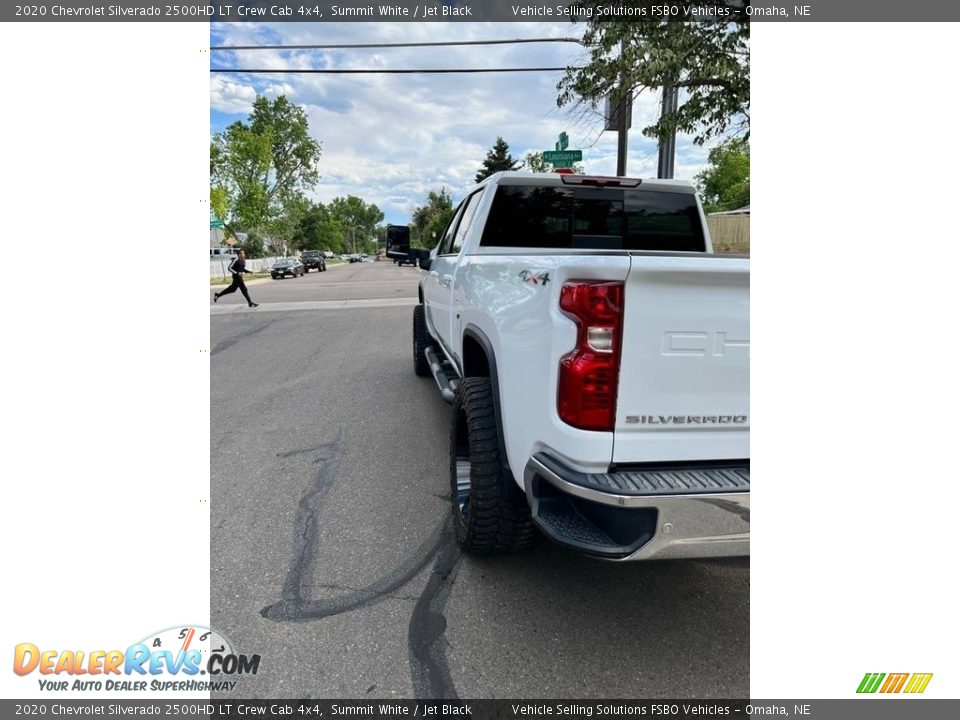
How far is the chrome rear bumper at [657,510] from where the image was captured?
1640 millimetres

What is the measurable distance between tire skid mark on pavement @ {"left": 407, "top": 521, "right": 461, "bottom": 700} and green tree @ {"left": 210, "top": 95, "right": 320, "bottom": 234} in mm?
46258

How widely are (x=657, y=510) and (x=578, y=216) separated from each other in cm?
263

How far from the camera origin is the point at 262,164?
154 feet

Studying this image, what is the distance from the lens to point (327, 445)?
4242 millimetres

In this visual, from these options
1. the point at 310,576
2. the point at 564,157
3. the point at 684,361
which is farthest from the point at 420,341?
the point at 564,157

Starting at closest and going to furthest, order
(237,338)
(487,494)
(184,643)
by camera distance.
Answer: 1. (184,643)
2. (487,494)
3. (237,338)

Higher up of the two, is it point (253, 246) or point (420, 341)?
point (253, 246)

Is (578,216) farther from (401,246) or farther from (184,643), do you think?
(184,643)

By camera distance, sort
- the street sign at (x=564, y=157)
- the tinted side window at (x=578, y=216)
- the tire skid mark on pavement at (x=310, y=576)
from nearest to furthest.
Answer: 1. the tire skid mark on pavement at (x=310, y=576)
2. the tinted side window at (x=578, y=216)
3. the street sign at (x=564, y=157)

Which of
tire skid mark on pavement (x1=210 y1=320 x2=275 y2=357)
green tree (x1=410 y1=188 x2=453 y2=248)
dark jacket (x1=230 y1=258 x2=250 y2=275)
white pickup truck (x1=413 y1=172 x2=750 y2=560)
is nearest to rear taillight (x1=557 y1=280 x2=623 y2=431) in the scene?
white pickup truck (x1=413 y1=172 x2=750 y2=560)

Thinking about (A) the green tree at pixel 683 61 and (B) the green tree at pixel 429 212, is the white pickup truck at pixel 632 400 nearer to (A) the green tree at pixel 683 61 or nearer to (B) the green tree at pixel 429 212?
(A) the green tree at pixel 683 61

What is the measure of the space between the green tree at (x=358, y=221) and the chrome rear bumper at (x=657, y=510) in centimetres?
11978
